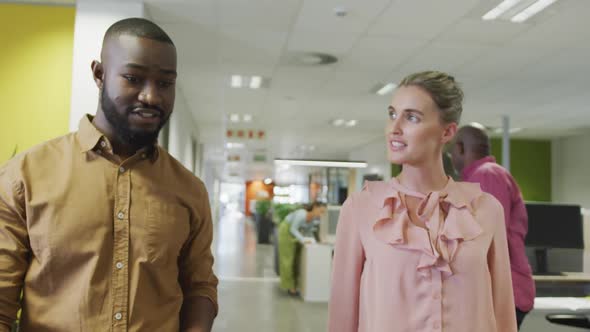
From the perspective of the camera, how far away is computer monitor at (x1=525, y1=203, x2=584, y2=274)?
3.84 metres

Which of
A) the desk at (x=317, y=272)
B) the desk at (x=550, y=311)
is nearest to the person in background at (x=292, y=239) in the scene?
the desk at (x=317, y=272)

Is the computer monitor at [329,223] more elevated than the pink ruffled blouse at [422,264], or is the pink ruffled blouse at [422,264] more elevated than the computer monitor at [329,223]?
the pink ruffled blouse at [422,264]

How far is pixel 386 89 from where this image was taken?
7.36 m

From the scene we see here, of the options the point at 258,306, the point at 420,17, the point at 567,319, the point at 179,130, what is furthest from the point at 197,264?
the point at 179,130

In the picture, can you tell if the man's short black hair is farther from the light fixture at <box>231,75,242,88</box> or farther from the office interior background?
the light fixture at <box>231,75,242,88</box>

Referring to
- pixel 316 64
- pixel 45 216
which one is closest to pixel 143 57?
pixel 45 216

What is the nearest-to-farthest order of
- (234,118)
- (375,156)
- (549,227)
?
1. (549,227)
2. (234,118)
3. (375,156)

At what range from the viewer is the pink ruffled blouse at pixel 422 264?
1.27m

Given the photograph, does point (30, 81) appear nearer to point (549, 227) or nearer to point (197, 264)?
point (197, 264)

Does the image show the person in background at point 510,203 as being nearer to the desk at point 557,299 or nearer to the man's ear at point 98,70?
the desk at point 557,299

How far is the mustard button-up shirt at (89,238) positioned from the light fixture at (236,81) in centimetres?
576

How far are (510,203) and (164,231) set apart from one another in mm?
1778

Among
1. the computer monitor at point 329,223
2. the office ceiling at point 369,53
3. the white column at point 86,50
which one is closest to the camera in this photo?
the white column at point 86,50

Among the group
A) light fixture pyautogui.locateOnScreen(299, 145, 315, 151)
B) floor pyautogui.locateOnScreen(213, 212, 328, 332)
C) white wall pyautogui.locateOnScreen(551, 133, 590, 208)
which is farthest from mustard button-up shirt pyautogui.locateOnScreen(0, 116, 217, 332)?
light fixture pyautogui.locateOnScreen(299, 145, 315, 151)
